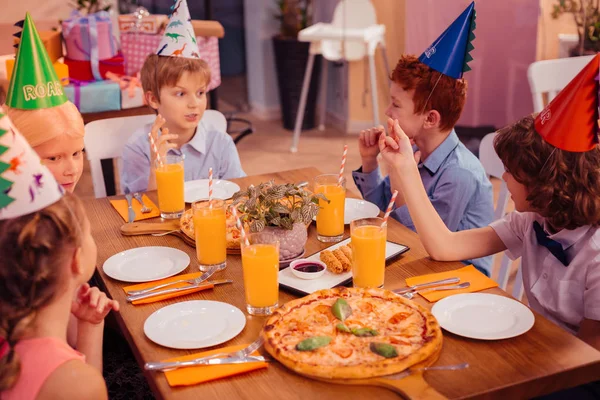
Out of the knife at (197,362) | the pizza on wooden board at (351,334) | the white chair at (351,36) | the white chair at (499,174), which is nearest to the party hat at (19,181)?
the knife at (197,362)

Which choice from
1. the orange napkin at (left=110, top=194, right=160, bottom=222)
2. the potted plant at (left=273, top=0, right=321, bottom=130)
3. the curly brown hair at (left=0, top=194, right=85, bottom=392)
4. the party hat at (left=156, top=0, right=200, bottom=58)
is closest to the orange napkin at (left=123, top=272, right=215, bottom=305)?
the curly brown hair at (left=0, top=194, right=85, bottom=392)

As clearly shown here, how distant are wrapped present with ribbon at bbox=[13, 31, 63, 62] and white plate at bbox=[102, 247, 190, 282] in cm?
249

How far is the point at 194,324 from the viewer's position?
4.63 feet

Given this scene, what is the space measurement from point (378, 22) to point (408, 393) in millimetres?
4078

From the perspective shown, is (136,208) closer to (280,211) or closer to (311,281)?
(280,211)

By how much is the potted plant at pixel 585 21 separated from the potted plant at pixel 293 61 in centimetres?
207

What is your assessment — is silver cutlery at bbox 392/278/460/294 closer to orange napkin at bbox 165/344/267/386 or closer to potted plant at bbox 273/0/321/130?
orange napkin at bbox 165/344/267/386

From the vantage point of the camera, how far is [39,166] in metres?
1.21

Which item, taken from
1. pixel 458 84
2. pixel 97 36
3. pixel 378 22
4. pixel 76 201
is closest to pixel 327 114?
pixel 378 22

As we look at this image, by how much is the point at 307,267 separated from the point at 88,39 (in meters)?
2.88

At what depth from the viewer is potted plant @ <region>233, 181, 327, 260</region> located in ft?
5.35

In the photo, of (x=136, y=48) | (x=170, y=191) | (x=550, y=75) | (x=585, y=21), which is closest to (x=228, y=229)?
(x=170, y=191)

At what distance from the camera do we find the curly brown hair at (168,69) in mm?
2529

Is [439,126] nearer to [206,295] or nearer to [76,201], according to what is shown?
[206,295]
